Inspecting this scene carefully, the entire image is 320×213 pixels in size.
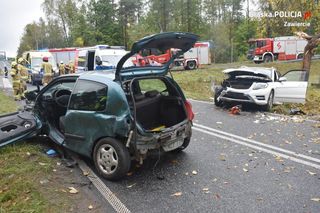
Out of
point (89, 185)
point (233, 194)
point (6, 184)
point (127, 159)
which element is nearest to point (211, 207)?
point (233, 194)

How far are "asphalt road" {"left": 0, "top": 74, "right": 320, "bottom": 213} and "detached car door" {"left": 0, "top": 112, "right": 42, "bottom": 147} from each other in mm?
1984

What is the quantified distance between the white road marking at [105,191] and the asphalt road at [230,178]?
0.07m

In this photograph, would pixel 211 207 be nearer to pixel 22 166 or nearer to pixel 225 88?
pixel 22 166

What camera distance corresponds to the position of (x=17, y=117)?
5887 mm

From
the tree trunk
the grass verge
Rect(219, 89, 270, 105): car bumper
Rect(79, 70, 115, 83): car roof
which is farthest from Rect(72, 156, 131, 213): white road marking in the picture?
the tree trunk

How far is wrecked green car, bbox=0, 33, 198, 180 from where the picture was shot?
437 centimetres

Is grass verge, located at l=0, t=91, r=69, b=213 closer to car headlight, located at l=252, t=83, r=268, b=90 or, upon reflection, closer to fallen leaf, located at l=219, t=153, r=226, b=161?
fallen leaf, located at l=219, t=153, r=226, b=161

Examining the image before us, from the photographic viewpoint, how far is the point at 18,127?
5.57 metres

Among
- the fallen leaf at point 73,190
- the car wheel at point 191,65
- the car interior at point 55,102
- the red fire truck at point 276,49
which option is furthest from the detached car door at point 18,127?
the red fire truck at point 276,49

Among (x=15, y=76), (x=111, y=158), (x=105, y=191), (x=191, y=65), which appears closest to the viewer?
(x=105, y=191)

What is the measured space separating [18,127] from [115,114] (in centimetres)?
226

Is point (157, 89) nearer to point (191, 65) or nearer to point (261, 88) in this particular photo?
point (261, 88)

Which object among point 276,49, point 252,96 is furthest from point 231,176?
point 276,49

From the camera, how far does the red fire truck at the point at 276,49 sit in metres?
32.9
